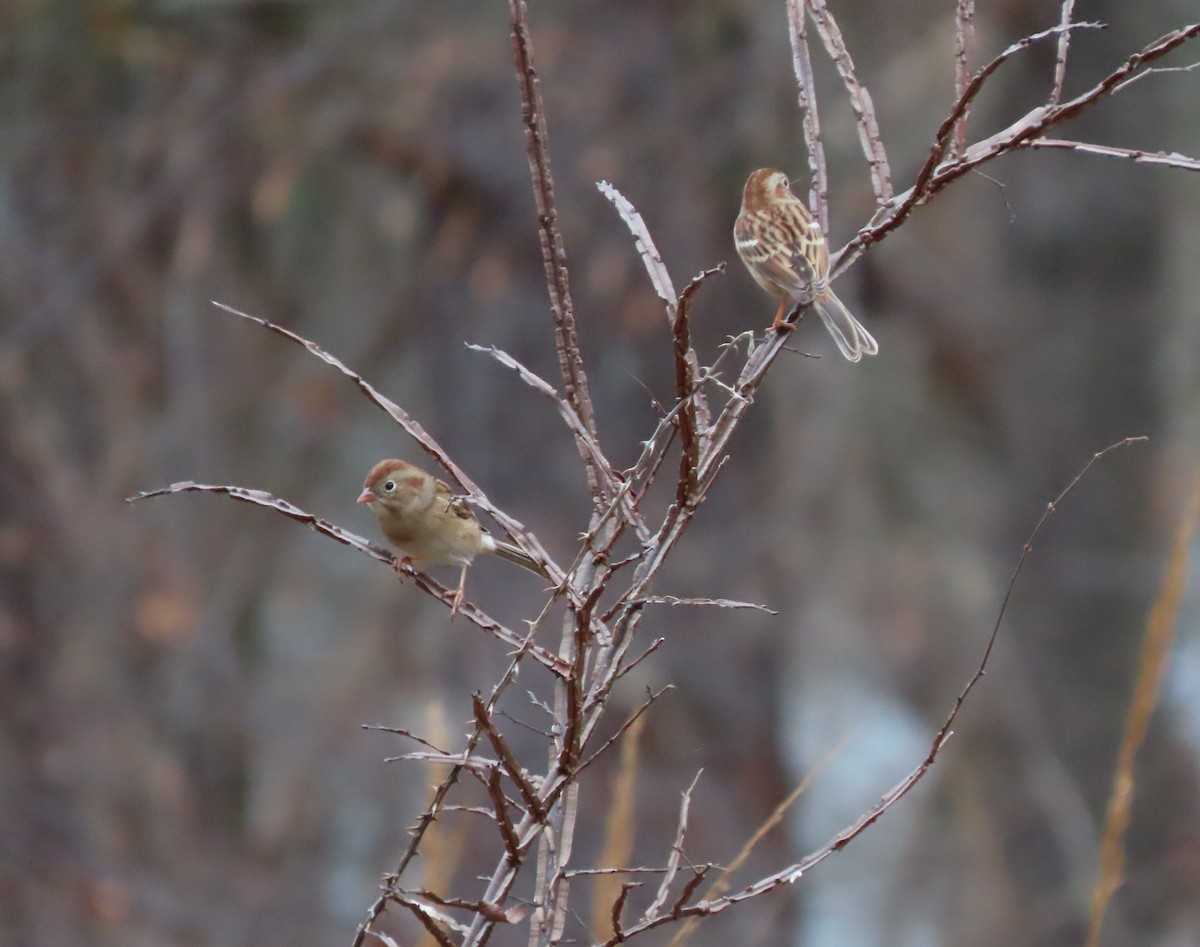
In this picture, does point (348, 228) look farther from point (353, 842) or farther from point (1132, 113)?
point (1132, 113)

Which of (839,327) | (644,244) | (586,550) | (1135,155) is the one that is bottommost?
(586,550)

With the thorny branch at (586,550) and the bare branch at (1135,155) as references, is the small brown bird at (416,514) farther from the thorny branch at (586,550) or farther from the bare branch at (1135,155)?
the bare branch at (1135,155)

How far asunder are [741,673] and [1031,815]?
2.68m

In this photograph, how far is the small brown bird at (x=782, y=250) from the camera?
10.3ft

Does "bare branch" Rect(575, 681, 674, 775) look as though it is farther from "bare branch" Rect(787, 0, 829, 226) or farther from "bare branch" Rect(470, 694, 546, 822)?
"bare branch" Rect(787, 0, 829, 226)

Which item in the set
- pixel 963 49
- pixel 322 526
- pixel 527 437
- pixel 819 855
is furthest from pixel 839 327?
pixel 527 437

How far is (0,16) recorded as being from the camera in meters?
6.18

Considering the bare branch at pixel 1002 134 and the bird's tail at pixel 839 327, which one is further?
the bird's tail at pixel 839 327

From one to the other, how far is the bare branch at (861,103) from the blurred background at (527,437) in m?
2.94

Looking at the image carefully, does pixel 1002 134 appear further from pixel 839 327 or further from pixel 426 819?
pixel 839 327

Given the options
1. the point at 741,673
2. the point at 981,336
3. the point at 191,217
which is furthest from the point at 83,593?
the point at 981,336

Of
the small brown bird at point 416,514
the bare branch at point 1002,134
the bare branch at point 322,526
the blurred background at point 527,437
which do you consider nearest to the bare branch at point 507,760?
the bare branch at point 322,526

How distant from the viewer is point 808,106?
185cm

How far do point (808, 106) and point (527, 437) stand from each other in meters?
4.48
